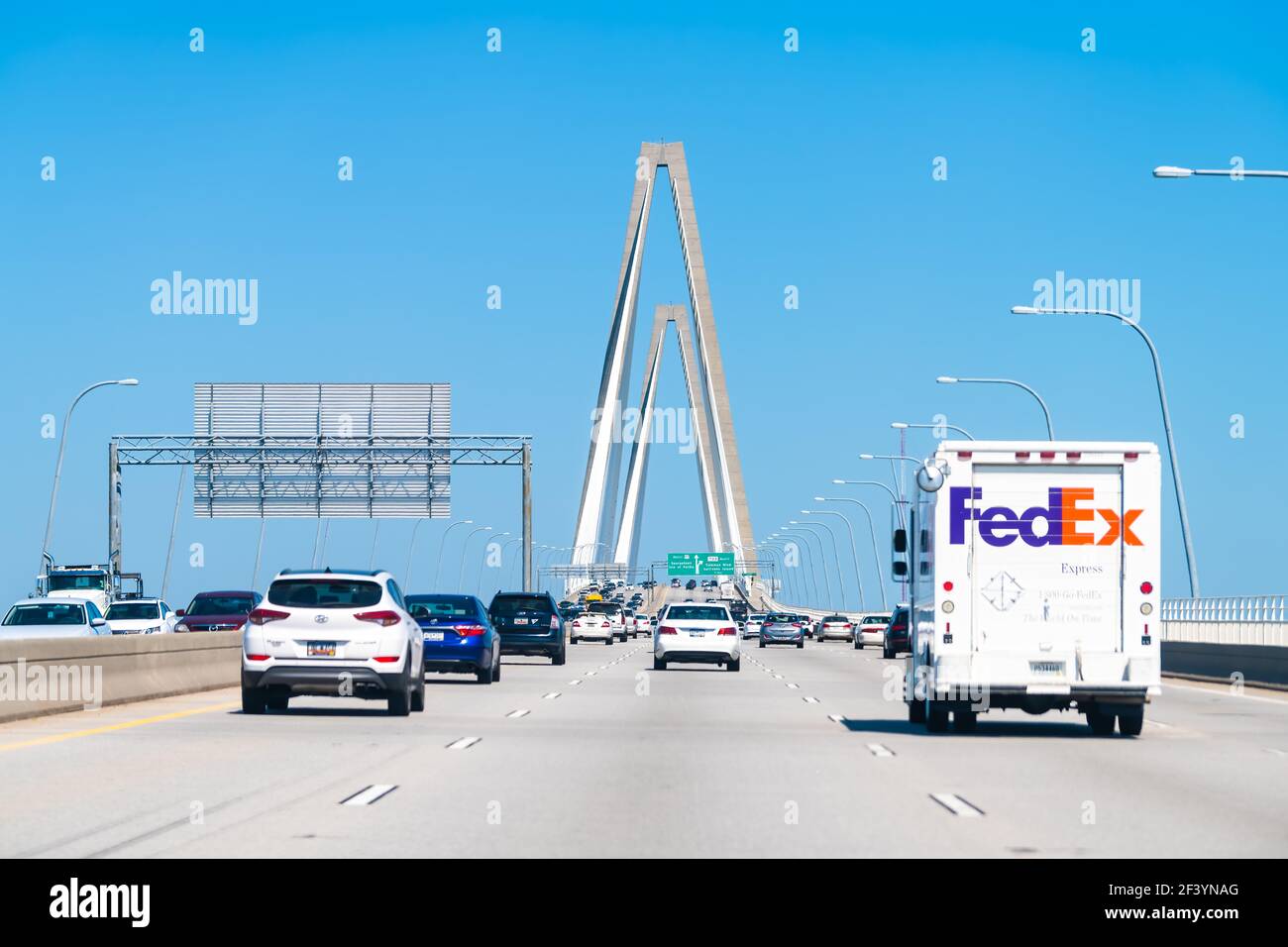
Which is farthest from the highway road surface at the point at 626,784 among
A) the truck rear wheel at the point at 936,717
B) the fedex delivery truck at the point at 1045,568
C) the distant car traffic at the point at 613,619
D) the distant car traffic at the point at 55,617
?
the distant car traffic at the point at 613,619

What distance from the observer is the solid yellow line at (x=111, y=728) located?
19.6 metres

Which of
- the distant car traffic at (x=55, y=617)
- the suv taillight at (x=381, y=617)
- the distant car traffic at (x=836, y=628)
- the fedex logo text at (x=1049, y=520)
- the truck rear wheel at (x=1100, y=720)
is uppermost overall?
the fedex logo text at (x=1049, y=520)

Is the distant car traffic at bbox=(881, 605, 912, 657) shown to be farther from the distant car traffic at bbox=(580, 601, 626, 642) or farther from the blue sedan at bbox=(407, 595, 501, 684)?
the blue sedan at bbox=(407, 595, 501, 684)

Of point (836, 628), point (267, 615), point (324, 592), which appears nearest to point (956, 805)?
point (267, 615)

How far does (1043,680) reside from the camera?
21359 millimetres

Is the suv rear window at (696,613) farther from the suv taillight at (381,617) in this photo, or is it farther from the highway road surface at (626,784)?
the suv taillight at (381,617)

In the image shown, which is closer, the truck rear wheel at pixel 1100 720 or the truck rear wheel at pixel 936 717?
the truck rear wheel at pixel 936 717

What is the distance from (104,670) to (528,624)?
23.9 m

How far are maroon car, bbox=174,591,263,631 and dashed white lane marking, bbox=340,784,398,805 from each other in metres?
33.8

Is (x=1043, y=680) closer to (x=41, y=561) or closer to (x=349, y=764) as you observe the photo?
(x=349, y=764)

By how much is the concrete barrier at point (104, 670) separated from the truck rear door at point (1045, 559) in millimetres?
11368
